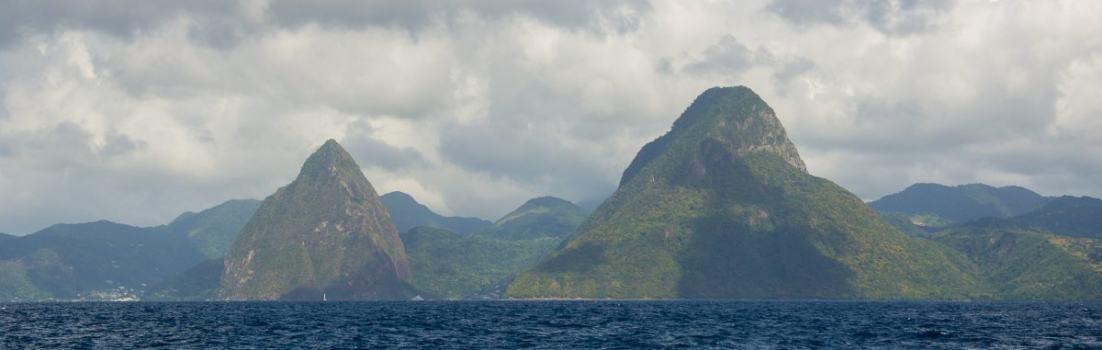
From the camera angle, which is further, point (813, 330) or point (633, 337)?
point (813, 330)

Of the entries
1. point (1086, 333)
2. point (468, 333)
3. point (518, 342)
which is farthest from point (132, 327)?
point (1086, 333)

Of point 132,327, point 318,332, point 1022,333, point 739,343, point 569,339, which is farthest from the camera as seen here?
point 132,327

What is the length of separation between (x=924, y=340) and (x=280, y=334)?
91.9 metres

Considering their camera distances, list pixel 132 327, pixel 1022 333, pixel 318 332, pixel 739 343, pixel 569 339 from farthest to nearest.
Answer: pixel 132 327, pixel 318 332, pixel 1022 333, pixel 569 339, pixel 739 343

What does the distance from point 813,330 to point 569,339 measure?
46298 millimetres

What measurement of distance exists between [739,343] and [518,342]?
28.2 metres

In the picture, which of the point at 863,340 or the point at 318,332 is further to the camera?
the point at 318,332

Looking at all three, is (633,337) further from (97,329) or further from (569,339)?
(97,329)

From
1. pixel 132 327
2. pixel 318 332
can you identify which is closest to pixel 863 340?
pixel 318 332

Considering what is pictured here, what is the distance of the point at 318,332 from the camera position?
6545 inches

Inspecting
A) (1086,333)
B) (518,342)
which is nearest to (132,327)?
(518,342)

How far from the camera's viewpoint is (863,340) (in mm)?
141000

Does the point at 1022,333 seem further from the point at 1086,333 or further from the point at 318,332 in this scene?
the point at 318,332

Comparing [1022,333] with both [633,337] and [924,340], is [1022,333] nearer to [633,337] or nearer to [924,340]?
[924,340]
